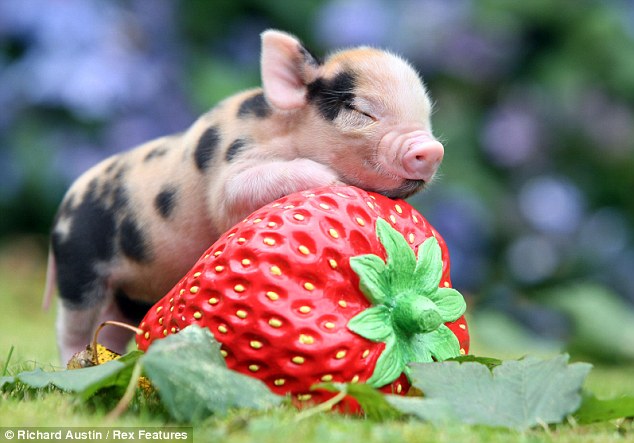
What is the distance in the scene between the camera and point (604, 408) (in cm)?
141

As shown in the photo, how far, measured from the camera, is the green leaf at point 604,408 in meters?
1.41

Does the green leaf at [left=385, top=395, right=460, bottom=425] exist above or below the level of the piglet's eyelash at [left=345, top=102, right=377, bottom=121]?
below

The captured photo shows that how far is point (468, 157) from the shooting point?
4727 mm

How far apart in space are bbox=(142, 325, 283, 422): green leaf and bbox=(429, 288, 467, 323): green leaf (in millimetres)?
396

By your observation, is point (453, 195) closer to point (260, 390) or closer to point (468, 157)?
point (468, 157)

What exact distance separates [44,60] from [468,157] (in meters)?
2.46

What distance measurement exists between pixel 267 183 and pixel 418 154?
324 millimetres

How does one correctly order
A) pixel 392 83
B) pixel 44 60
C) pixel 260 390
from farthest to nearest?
pixel 44 60 < pixel 392 83 < pixel 260 390

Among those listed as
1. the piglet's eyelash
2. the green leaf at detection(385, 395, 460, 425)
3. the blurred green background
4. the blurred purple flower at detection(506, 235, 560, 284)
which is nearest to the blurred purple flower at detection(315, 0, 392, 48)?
the blurred green background

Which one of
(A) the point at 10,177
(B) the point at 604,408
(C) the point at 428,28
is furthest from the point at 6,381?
(C) the point at 428,28

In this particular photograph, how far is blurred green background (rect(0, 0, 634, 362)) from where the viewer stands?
184 inches

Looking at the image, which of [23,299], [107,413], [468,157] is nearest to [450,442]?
[107,413]

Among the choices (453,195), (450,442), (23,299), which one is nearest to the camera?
(450,442)

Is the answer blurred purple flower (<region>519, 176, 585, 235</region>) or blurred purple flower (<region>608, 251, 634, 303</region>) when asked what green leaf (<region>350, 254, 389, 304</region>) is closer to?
blurred purple flower (<region>608, 251, 634, 303</region>)
